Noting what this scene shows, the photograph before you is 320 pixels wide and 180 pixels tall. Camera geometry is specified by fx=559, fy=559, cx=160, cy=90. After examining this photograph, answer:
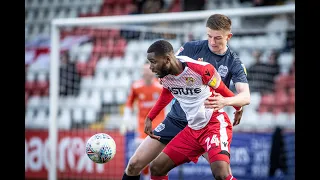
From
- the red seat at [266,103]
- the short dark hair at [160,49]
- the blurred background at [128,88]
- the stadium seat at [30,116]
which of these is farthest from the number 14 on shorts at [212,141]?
the stadium seat at [30,116]

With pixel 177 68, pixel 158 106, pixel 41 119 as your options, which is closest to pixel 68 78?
pixel 41 119

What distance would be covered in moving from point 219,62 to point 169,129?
86cm

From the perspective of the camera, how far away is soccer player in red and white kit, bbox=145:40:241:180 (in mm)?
5121

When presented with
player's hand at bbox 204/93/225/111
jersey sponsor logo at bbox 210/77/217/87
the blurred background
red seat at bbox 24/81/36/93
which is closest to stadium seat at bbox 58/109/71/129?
the blurred background

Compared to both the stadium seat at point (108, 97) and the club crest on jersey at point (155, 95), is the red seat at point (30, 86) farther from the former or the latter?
the club crest on jersey at point (155, 95)

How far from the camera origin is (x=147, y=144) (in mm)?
5727

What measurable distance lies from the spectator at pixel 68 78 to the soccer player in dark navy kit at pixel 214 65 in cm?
488

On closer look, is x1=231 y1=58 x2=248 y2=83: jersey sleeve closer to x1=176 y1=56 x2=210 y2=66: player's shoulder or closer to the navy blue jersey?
the navy blue jersey

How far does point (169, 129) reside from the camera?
578 centimetres

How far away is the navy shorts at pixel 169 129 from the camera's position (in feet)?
18.9

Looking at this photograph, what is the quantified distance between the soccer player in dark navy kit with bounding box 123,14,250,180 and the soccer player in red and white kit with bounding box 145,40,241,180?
0.13 metres

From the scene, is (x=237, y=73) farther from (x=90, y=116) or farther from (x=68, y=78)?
(x=90, y=116)
